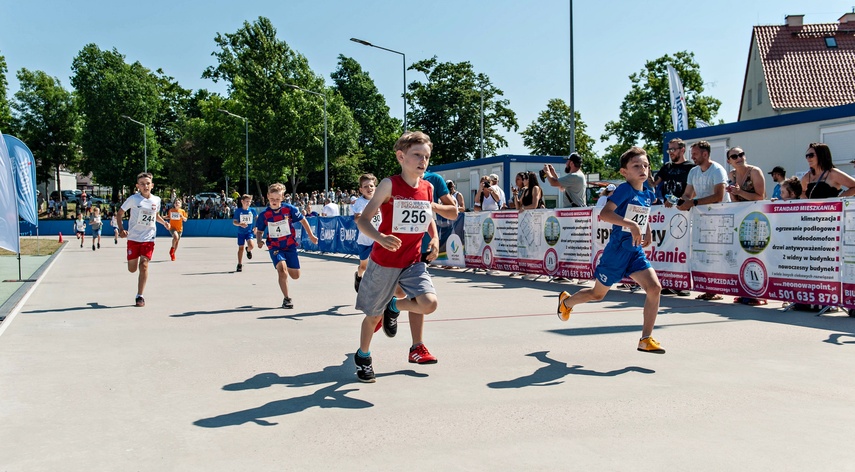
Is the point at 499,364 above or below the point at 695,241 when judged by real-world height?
below

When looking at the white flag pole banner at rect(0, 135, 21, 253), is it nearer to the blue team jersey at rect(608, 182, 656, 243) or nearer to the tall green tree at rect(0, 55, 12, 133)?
the blue team jersey at rect(608, 182, 656, 243)

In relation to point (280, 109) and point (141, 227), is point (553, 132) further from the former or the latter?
point (141, 227)

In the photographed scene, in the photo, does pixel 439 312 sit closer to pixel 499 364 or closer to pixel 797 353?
pixel 499 364

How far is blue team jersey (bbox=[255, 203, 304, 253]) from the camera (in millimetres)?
10406

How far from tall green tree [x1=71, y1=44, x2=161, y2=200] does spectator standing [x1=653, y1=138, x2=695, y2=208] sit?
222ft

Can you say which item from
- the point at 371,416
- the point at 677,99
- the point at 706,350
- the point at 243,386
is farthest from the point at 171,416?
the point at 677,99

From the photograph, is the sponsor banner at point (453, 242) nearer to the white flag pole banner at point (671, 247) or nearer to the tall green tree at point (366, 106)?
the white flag pole banner at point (671, 247)

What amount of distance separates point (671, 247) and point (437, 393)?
709cm

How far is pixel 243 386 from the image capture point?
17.2ft

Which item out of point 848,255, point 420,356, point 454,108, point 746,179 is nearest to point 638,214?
point 420,356

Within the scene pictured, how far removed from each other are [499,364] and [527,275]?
8932 millimetres

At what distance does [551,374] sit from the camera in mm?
5551

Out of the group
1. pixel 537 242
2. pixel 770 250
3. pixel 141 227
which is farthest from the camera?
pixel 537 242

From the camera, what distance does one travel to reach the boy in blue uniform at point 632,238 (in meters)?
6.25
